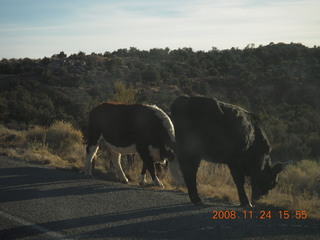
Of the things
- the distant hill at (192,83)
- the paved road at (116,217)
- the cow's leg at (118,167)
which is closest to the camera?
the paved road at (116,217)

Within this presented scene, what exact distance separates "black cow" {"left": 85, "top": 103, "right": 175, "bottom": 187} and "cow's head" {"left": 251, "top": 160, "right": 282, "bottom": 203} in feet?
6.61

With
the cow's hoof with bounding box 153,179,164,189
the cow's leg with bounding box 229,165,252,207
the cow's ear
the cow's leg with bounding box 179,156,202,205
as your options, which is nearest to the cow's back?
the cow's hoof with bounding box 153,179,164,189

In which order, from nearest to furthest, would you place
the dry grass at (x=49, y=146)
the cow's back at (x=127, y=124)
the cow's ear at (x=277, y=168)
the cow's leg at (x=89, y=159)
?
the cow's ear at (x=277, y=168) < the cow's back at (x=127, y=124) < the cow's leg at (x=89, y=159) < the dry grass at (x=49, y=146)

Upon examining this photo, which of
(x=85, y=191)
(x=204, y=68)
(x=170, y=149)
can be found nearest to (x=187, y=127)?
(x=170, y=149)

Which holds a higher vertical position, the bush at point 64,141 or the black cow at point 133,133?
the black cow at point 133,133

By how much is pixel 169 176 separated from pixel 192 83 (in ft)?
123

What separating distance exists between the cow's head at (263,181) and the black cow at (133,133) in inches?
79.4

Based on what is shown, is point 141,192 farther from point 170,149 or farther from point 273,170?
point 273,170

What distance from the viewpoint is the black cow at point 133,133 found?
9711 mm

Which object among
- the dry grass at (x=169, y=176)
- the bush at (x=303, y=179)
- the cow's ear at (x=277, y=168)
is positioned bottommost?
the bush at (x=303, y=179)

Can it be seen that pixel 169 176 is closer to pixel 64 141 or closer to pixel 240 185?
pixel 240 185

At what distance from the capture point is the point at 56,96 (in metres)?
34.7

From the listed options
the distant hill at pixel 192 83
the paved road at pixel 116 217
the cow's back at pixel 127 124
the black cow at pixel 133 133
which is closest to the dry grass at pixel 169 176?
the black cow at pixel 133 133
